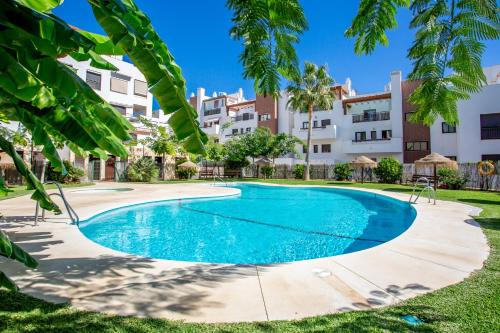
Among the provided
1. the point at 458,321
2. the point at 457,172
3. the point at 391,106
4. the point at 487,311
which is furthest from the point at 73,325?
the point at 391,106

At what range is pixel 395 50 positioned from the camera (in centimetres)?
407

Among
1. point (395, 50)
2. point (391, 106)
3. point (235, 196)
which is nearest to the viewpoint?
point (395, 50)

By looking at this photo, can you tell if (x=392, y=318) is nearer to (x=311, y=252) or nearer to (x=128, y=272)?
(x=128, y=272)

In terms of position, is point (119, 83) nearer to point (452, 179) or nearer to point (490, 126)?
point (452, 179)

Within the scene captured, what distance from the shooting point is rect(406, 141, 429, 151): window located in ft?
105

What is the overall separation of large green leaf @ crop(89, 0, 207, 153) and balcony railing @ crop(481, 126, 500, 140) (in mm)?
33759

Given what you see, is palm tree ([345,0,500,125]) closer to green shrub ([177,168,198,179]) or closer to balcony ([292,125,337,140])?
green shrub ([177,168,198,179])

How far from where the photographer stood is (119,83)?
111 feet

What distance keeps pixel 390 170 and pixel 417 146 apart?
839cm

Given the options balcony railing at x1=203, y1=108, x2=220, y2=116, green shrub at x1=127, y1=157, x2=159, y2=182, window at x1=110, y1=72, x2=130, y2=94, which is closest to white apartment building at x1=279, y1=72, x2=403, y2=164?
balcony railing at x1=203, y1=108, x2=220, y2=116

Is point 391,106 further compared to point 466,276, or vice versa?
point 391,106

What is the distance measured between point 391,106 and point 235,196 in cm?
2597


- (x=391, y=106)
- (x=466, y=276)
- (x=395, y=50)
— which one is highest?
(x=391, y=106)

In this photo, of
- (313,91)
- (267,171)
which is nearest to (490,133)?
(313,91)
